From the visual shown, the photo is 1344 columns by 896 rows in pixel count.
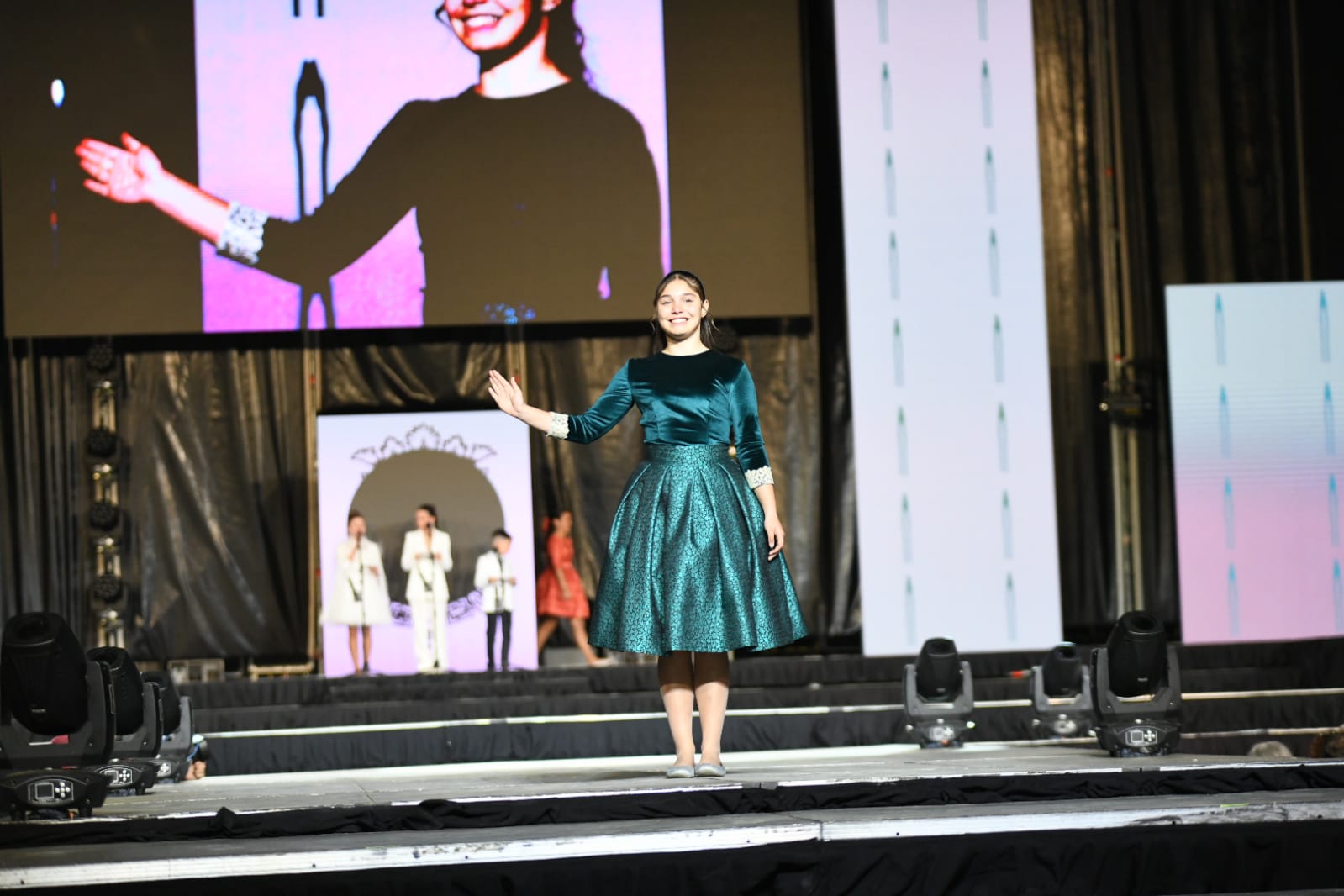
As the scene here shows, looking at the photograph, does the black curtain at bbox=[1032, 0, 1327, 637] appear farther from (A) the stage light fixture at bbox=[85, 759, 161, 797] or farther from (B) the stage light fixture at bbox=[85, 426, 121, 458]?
(A) the stage light fixture at bbox=[85, 759, 161, 797]

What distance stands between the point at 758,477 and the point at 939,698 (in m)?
1.71

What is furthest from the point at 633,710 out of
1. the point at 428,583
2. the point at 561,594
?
the point at 428,583

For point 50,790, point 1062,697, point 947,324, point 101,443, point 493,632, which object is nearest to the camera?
point 50,790

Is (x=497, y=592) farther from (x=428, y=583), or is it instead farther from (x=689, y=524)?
(x=689, y=524)

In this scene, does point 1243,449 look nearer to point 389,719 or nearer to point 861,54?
point 861,54

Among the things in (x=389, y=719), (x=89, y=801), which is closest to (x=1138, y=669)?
(x=89, y=801)

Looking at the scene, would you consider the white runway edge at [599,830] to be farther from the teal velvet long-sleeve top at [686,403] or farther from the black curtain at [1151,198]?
the black curtain at [1151,198]

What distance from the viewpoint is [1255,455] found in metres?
8.55

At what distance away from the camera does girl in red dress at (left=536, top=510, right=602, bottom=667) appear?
31.6 ft

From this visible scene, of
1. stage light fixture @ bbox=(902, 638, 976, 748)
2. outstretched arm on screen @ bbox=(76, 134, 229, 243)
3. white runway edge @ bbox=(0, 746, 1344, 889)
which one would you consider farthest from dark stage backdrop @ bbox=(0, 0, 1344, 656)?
white runway edge @ bbox=(0, 746, 1344, 889)

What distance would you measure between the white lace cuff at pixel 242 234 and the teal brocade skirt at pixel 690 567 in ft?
20.4

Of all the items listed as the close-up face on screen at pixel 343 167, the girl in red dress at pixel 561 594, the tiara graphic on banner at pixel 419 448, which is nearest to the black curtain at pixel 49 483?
the close-up face on screen at pixel 343 167

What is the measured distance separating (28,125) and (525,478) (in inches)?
137

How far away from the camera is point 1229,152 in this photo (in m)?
10.1
